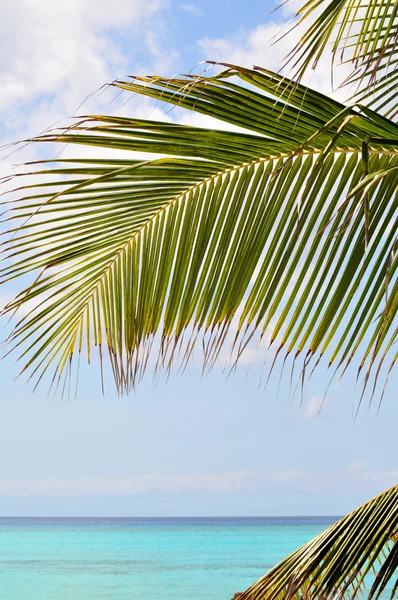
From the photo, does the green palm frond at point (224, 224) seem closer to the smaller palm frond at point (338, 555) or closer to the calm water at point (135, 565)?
the smaller palm frond at point (338, 555)

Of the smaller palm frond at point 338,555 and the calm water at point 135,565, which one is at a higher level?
the smaller palm frond at point 338,555

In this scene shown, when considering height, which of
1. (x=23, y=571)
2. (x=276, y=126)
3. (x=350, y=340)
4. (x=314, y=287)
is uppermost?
(x=276, y=126)

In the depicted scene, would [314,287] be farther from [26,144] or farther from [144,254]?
[26,144]

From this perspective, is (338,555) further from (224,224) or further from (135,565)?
(135,565)

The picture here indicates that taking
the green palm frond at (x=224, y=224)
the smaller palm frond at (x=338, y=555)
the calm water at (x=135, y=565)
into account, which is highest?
the green palm frond at (x=224, y=224)

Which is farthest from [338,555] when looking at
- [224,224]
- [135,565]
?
[135,565]

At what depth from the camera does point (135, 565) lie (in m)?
35.2

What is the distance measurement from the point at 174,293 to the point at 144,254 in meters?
0.14

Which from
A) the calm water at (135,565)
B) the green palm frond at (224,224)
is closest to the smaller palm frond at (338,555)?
the green palm frond at (224,224)

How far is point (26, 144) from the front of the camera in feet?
4.68

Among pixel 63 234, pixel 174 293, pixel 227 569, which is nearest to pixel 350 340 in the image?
pixel 174 293

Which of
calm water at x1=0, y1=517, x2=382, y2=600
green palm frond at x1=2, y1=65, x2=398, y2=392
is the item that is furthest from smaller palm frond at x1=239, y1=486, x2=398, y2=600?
calm water at x1=0, y1=517, x2=382, y2=600

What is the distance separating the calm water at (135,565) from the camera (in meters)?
26.8

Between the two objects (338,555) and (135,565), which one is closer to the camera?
(338,555)
